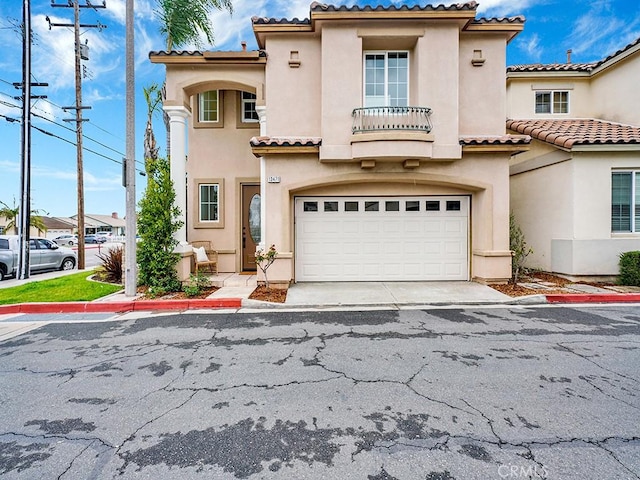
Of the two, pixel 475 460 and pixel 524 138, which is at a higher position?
pixel 524 138

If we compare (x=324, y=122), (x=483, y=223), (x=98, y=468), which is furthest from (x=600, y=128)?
(x=98, y=468)

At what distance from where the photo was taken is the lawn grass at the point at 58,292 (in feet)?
24.9

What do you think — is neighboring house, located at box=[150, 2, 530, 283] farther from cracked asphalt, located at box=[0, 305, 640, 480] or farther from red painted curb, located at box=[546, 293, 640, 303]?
cracked asphalt, located at box=[0, 305, 640, 480]

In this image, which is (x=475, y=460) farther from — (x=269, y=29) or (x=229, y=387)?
(x=269, y=29)

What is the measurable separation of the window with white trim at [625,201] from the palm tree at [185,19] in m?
14.7

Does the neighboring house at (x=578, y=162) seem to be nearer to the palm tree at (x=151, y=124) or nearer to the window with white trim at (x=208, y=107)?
the window with white trim at (x=208, y=107)

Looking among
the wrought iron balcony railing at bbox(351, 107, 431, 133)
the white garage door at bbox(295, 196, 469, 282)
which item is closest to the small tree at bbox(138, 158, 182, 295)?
the white garage door at bbox(295, 196, 469, 282)

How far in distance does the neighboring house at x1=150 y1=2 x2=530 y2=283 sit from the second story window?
35mm

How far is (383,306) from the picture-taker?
7.20 meters

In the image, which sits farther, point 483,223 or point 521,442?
point 483,223

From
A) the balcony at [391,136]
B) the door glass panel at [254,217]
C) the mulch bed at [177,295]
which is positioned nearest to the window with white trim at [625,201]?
the balcony at [391,136]

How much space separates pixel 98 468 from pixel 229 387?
4.56 feet

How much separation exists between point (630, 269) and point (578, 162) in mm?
3227

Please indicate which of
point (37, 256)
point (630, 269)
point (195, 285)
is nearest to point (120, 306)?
point (195, 285)
